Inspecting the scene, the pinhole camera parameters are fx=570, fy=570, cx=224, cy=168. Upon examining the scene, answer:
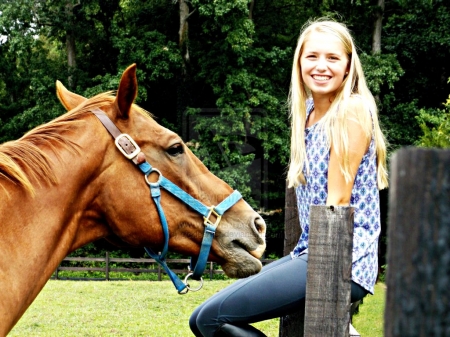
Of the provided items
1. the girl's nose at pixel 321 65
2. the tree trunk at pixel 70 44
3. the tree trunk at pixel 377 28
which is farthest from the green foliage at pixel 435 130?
the tree trunk at pixel 70 44

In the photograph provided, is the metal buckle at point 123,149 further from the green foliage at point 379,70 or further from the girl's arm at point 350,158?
the green foliage at point 379,70

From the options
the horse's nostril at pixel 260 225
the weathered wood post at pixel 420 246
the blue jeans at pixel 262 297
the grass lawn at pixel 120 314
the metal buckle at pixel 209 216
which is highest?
the weathered wood post at pixel 420 246

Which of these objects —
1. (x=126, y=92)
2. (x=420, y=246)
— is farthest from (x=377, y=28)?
(x=420, y=246)

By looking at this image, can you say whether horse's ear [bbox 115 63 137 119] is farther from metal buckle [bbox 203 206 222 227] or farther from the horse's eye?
metal buckle [bbox 203 206 222 227]

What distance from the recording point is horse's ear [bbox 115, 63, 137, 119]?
2.31 meters

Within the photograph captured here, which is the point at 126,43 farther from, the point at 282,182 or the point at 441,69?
the point at 441,69

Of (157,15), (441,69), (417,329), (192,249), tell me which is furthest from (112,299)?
(441,69)

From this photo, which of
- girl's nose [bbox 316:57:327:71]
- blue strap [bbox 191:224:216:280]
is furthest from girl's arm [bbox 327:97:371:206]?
blue strap [bbox 191:224:216:280]

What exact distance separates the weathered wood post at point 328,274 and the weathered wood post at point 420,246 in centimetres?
122

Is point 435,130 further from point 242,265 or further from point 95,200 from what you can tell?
point 95,200

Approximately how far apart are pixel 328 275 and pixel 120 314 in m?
9.35

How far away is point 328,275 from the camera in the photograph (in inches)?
74.7

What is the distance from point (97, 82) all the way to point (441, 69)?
14.7m

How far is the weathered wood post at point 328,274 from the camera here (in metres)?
1.88
